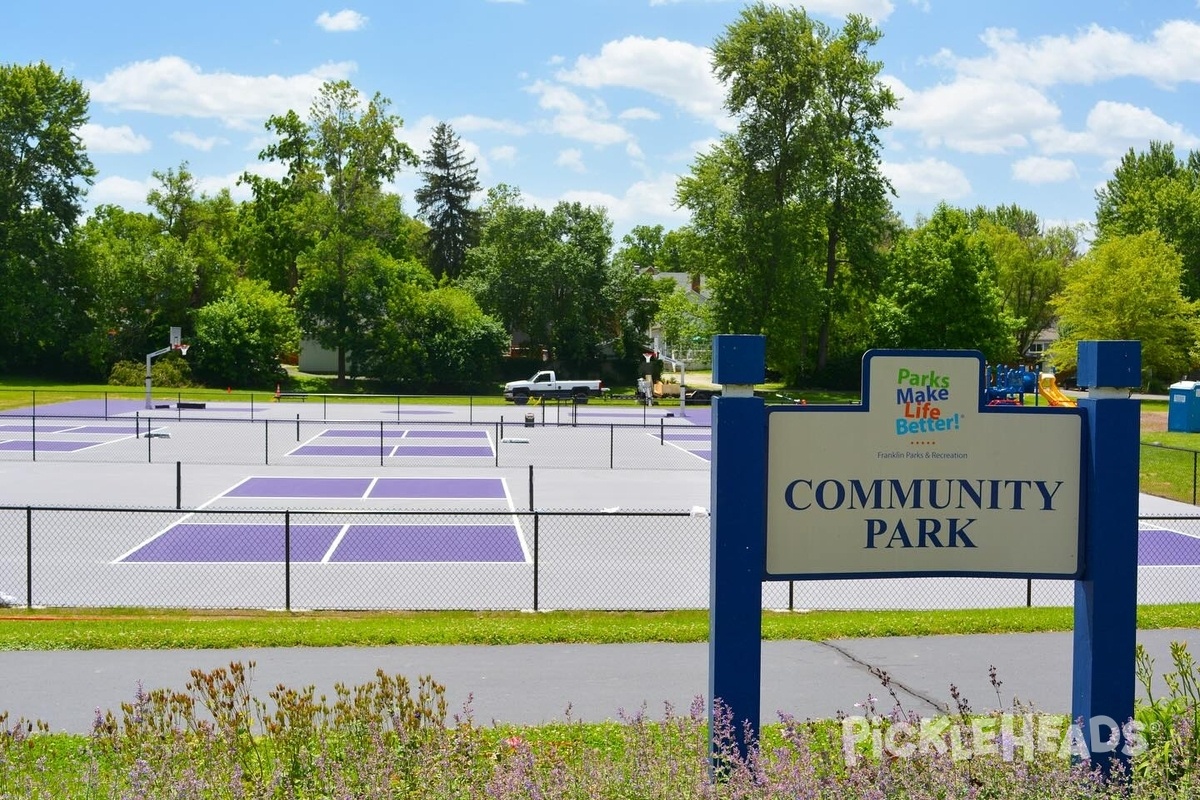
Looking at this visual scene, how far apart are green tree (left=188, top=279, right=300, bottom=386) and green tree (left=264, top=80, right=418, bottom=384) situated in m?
1.67

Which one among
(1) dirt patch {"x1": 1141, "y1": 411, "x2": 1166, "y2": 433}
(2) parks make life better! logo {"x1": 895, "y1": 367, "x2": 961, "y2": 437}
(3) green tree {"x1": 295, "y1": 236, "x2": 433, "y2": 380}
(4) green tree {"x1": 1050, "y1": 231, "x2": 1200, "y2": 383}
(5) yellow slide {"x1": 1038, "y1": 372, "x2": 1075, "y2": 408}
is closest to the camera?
(2) parks make life better! logo {"x1": 895, "y1": 367, "x2": 961, "y2": 437}

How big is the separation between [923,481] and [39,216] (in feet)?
245

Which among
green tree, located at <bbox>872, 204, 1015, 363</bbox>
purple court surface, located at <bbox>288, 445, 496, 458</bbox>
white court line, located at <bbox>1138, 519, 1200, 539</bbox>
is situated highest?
green tree, located at <bbox>872, 204, 1015, 363</bbox>

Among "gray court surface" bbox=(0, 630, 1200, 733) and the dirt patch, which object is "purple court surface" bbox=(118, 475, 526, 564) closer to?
"gray court surface" bbox=(0, 630, 1200, 733)

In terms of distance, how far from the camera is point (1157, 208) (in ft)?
271

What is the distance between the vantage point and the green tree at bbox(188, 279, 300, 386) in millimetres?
68000

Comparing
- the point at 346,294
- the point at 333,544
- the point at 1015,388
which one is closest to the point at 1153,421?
the point at 1015,388

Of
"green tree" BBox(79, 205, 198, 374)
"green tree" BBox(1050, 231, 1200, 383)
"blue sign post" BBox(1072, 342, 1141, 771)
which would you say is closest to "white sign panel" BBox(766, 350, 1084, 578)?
"blue sign post" BBox(1072, 342, 1141, 771)

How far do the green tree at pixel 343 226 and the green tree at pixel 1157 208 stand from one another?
4967cm

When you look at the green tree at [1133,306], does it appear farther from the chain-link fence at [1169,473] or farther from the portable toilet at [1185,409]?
the chain-link fence at [1169,473]

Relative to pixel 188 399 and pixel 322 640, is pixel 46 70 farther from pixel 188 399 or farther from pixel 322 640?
pixel 322 640

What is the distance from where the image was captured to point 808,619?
12.9 metres

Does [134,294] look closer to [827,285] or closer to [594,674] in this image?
[827,285]

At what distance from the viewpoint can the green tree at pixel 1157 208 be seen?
266ft
